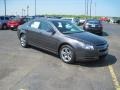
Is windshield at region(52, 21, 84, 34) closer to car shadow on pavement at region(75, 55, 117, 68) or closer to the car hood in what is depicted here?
the car hood

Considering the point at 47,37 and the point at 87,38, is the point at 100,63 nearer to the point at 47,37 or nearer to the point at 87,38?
the point at 87,38

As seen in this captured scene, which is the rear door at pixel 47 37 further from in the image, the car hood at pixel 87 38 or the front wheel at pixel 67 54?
the car hood at pixel 87 38

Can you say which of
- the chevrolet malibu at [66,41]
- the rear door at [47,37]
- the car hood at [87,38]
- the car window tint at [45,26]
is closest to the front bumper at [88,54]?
the chevrolet malibu at [66,41]

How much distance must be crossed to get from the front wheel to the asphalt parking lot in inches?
8.6

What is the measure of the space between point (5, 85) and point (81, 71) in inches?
107

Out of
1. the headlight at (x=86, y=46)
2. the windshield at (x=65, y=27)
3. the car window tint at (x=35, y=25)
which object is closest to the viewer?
the headlight at (x=86, y=46)

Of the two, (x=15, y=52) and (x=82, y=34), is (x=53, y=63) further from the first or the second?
(x=15, y=52)

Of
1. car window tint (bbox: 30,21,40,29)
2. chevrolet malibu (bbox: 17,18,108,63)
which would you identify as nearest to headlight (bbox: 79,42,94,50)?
chevrolet malibu (bbox: 17,18,108,63)

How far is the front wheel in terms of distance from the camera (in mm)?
9070

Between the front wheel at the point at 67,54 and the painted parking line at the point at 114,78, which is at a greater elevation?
the front wheel at the point at 67,54

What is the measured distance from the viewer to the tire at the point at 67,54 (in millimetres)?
9070

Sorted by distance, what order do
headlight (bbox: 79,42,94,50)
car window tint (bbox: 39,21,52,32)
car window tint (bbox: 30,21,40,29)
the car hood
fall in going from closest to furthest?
headlight (bbox: 79,42,94,50) → the car hood → car window tint (bbox: 39,21,52,32) → car window tint (bbox: 30,21,40,29)

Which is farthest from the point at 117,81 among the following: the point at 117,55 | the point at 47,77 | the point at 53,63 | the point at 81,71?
the point at 117,55

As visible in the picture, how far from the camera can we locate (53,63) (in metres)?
9.14
